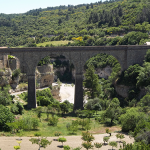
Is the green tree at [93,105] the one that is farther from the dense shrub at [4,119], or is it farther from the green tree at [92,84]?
the dense shrub at [4,119]

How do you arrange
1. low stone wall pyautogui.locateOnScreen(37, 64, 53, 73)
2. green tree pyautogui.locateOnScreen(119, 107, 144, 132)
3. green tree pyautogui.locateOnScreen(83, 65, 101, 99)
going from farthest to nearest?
low stone wall pyautogui.locateOnScreen(37, 64, 53, 73), green tree pyautogui.locateOnScreen(83, 65, 101, 99), green tree pyautogui.locateOnScreen(119, 107, 144, 132)

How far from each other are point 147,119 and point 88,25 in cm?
7125

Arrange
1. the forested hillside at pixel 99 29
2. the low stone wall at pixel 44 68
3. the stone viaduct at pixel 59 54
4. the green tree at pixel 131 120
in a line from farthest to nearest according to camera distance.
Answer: the forested hillside at pixel 99 29
the low stone wall at pixel 44 68
the stone viaduct at pixel 59 54
the green tree at pixel 131 120

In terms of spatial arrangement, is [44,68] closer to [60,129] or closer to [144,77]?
[144,77]

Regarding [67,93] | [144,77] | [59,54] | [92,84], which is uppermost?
[59,54]

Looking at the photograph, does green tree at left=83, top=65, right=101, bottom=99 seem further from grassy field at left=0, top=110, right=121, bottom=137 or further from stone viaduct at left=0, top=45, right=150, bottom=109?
grassy field at left=0, top=110, right=121, bottom=137

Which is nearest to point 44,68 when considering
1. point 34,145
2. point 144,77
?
point 144,77

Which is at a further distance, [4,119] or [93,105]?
[93,105]

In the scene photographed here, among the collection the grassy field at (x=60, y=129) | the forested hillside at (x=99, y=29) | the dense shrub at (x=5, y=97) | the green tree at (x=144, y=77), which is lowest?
the grassy field at (x=60, y=129)

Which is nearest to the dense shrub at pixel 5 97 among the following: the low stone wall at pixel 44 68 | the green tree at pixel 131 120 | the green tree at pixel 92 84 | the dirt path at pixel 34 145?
the low stone wall at pixel 44 68

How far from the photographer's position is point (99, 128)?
116 feet

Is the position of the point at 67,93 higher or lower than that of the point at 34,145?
lower

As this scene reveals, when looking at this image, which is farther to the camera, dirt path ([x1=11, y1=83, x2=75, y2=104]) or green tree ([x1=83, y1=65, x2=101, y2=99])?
dirt path ([x1=11, y1=83, x2=75, y2=104])

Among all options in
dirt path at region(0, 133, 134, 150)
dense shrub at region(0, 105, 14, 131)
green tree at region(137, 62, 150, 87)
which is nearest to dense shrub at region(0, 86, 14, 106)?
dense shrub at region(0, 105, 14, 131)
